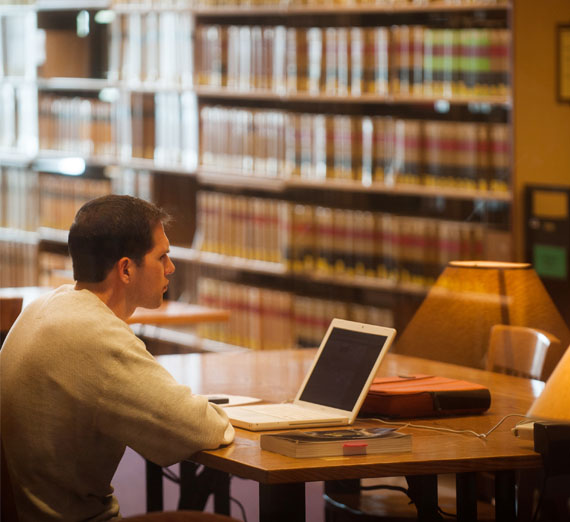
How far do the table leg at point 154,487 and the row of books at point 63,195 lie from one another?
3131 millimetres

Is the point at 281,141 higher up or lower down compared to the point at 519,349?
higher up

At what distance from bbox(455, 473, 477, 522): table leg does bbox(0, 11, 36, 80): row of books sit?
4.54 m

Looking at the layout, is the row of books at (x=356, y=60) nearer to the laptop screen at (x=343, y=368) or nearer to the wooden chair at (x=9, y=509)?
the laptop screen at (x=343, y=368)

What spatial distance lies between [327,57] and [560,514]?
266cm

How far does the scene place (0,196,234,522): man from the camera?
72.7 inches

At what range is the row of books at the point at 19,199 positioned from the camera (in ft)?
20.0

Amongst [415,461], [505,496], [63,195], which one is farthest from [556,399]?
[63,195]

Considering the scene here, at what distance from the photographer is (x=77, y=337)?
186cm

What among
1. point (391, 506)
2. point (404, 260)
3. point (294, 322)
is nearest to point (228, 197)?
point (294, 322)

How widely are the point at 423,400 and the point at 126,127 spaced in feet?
12.1

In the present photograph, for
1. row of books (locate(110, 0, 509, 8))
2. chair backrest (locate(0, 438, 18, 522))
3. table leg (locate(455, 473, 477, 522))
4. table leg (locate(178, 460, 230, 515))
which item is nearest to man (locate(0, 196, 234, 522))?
chair backrest (locate(0, 438, 18, 522))

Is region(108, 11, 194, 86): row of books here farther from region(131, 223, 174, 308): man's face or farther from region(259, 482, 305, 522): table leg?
region(259, 482, 305, 522): table leg

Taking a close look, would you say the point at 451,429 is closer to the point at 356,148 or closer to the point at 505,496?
the point at 505,496

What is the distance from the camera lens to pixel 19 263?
19.9 ft
